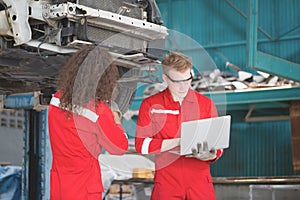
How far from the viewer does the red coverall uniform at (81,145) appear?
4.12 metres

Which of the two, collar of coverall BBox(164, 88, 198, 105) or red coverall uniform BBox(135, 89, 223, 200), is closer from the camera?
red coverall uniform BBox(135, 89, 223, 200)

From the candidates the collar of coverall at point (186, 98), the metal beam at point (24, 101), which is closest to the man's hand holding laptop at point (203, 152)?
the collar of coverall at point (186, 98)

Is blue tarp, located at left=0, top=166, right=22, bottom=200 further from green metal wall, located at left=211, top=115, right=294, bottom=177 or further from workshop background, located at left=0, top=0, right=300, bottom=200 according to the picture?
green metal wall, located at left=211, top=115, right=294, bottom=177

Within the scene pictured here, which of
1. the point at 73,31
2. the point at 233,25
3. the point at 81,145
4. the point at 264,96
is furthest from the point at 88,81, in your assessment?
the point at 233,25

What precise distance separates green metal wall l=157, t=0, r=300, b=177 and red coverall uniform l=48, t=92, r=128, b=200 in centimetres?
1116

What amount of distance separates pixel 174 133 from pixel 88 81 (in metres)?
0.91

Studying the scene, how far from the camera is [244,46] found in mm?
15852

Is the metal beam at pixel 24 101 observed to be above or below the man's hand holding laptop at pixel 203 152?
above

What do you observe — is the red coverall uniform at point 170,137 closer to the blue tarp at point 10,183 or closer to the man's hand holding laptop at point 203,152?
the man's hand holding laptop at point 203,152

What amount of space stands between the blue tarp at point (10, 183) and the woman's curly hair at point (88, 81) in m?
4.90

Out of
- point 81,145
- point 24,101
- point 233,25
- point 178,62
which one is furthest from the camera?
point 233,25

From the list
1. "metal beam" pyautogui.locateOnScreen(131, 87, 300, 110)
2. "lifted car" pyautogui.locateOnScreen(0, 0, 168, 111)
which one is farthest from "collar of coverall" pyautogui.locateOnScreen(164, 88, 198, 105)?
"metal beam" pyautogui.locateOnScreen(131, 87, 300, 110)

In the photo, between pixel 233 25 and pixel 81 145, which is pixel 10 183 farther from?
pixel 233 25

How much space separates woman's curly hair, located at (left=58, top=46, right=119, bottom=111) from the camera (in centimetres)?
416
